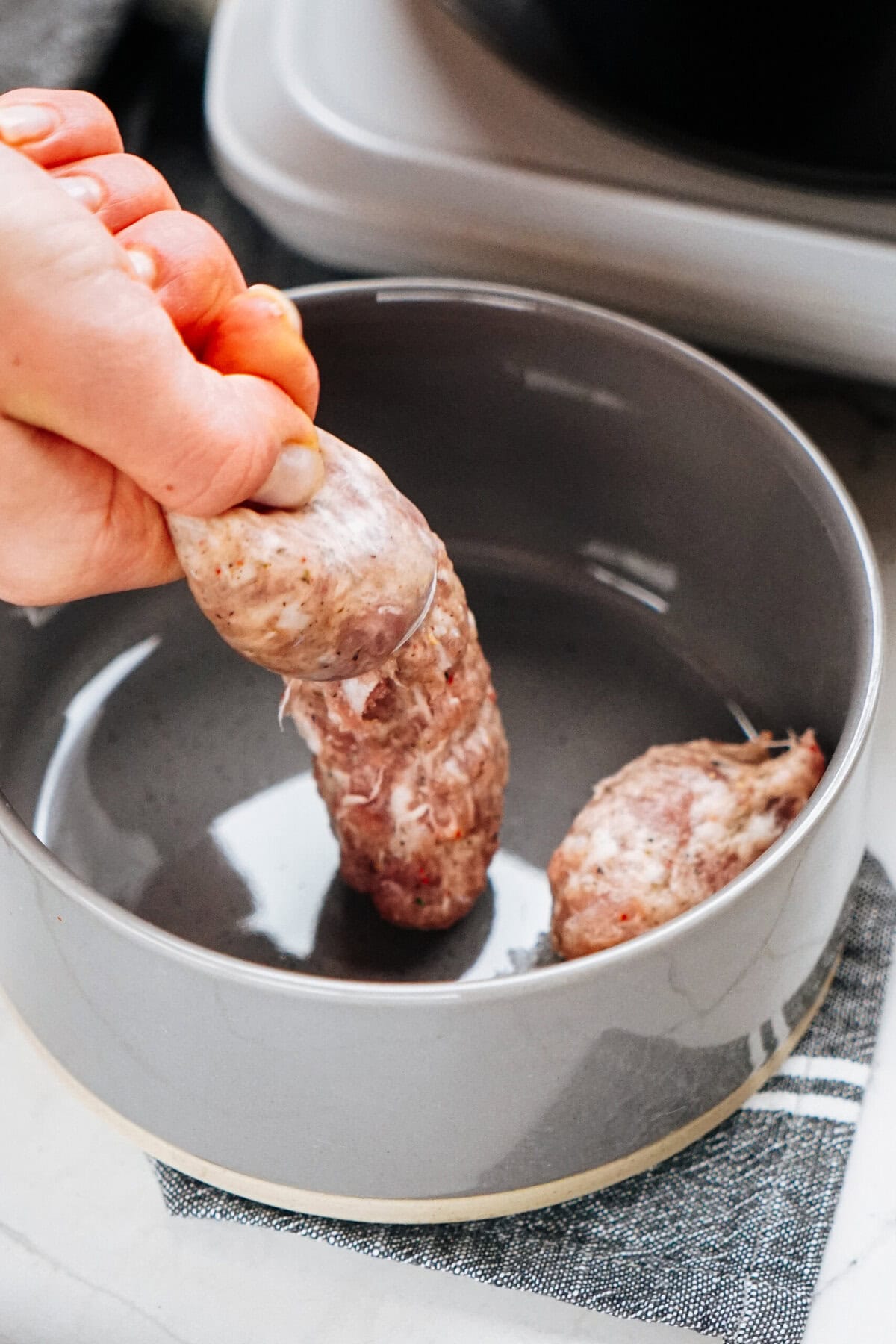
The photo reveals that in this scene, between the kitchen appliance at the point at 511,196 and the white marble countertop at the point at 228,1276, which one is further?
the kitchen appliance at the point at 511,196

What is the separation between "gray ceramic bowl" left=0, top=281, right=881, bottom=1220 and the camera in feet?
1.51

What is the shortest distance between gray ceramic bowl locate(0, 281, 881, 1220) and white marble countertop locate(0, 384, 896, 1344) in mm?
41

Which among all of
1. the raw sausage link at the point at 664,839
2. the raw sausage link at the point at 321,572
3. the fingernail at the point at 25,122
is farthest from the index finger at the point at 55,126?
the raw sausage link at the point at 664,839

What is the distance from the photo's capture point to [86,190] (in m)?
0.42

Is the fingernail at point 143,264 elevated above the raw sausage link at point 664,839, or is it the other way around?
the fingernail at point 143,264

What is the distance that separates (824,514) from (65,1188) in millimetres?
451

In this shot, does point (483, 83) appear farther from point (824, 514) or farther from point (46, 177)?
point (46, 177)

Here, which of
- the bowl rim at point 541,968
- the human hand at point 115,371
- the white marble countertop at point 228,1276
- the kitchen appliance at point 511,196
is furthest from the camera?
the kitchen appliance at point 511,196

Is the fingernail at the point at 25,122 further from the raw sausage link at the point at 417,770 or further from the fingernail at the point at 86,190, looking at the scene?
the raw sausage link at the point at 417,770

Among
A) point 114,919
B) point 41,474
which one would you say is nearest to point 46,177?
point 41,474

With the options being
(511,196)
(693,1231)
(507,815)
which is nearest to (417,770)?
(507,815)

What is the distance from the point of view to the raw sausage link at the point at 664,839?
57 centimetres

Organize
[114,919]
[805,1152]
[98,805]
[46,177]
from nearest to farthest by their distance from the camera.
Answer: [46,177]
[114,919]
[805,1152]
[98,805]

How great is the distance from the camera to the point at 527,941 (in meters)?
0.62
